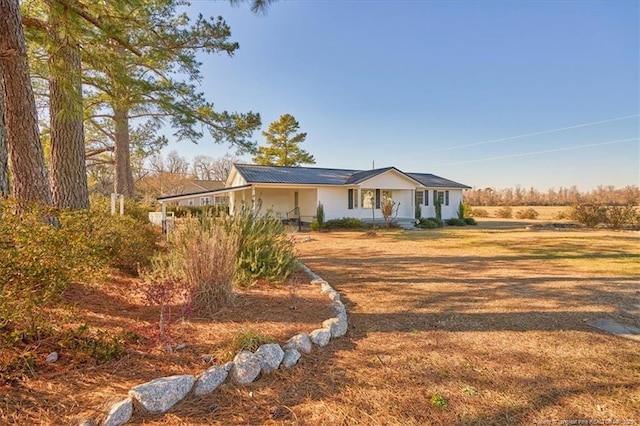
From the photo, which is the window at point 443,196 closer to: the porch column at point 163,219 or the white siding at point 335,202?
the white siding at point 335,202

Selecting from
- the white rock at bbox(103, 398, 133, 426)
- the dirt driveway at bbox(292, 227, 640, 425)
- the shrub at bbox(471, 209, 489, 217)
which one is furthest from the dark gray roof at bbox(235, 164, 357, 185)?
the shrub at bbox(471, 209, 489, 217)

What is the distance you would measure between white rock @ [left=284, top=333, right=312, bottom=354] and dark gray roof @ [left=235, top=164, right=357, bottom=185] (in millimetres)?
15947

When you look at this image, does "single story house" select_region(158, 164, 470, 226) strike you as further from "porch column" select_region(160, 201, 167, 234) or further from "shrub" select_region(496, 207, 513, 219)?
"shrub" select_region(496, 207, 513, 219)

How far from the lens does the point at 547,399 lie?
218 cm

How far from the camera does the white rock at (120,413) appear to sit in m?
1.74

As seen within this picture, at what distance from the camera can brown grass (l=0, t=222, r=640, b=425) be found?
1.96 meters

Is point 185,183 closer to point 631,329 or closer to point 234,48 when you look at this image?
point 234,48

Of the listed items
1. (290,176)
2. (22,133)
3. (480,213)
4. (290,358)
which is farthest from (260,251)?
(480,213)

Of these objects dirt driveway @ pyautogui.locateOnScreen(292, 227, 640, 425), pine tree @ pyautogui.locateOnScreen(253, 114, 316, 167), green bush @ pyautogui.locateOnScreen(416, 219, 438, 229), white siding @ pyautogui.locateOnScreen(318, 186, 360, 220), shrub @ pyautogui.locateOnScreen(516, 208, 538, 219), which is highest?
pine tree @ pyautogui.locateOnScreen(253, 114, 316, 167)

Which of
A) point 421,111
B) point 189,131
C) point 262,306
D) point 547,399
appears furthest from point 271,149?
point 547,399

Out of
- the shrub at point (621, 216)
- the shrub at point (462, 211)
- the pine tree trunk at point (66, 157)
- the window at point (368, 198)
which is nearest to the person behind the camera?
the pine tree trunk at point (66, 157)

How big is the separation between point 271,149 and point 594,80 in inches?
976

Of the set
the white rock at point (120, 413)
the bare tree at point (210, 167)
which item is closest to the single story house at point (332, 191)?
the white rock at point (120, 413)

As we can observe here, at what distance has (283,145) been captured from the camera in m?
31.5
